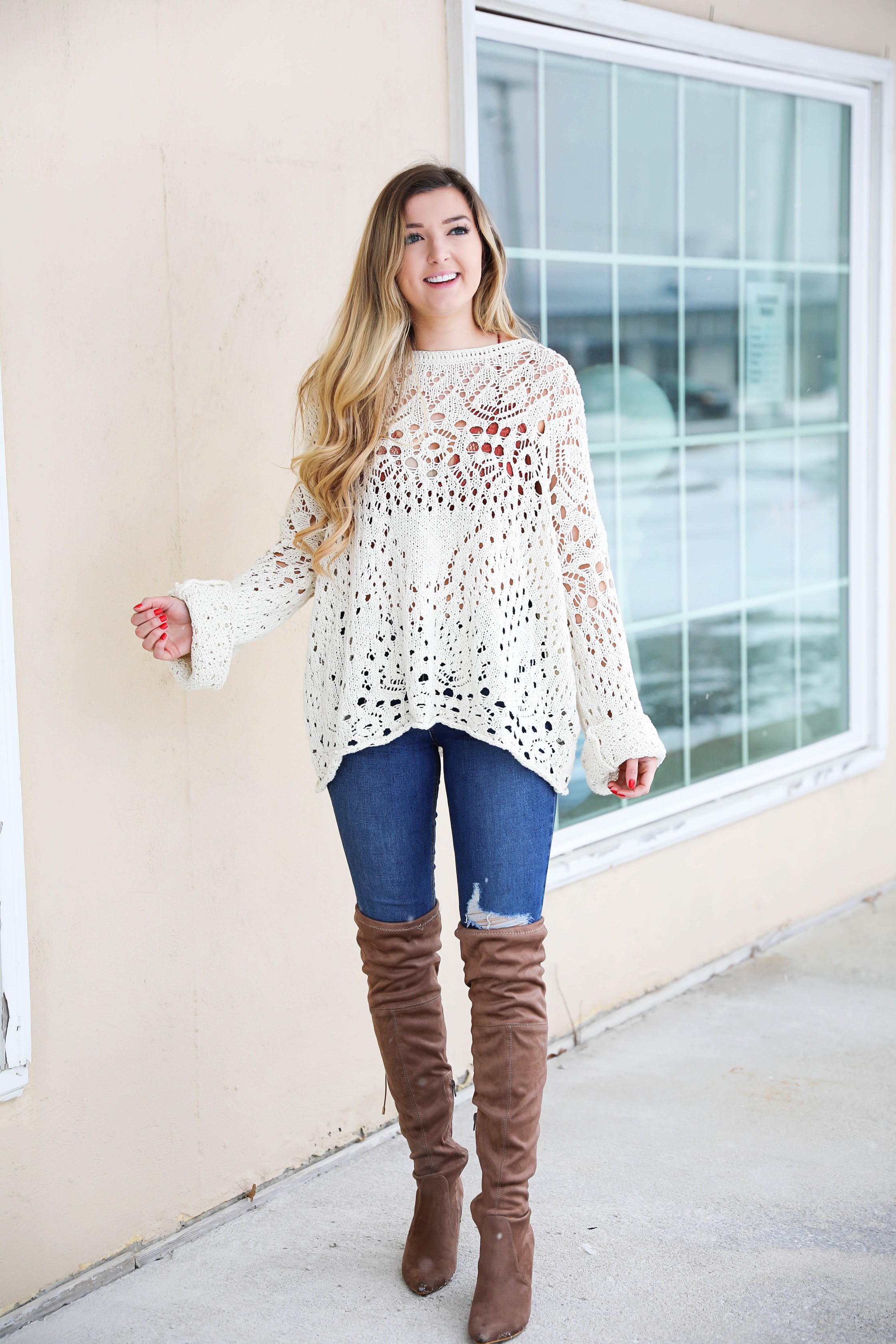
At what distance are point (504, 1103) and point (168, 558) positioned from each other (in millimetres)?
1015

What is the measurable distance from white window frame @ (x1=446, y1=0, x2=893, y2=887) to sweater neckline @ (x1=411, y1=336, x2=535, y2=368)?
2.57 ft

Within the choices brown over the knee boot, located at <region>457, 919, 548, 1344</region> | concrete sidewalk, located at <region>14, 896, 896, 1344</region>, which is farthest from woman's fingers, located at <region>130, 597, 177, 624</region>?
concrete sidewalk, located at <region>14, 896, 896, 1344</region>

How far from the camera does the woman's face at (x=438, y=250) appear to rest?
5.95 ft

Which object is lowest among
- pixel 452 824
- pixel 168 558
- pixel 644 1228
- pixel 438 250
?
pixel 644 1228

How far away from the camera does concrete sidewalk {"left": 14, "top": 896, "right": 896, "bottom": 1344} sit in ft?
6.16

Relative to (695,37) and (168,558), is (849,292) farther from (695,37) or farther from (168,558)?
(168,558)

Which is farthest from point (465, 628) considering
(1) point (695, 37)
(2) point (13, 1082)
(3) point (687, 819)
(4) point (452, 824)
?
(1) point (695, 37)

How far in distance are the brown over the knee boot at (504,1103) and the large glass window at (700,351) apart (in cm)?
116

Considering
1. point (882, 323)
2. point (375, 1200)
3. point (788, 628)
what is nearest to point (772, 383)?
point (882, 323)

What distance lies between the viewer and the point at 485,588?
1.78m

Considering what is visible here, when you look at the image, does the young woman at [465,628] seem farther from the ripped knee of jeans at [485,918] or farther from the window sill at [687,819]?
the window sill at [687,819]

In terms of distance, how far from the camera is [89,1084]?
2025mm

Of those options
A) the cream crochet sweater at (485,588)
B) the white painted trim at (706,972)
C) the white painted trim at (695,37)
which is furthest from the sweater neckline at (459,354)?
the white painted trim at (706,972)

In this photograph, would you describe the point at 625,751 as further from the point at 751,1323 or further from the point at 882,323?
the point at 882,323
